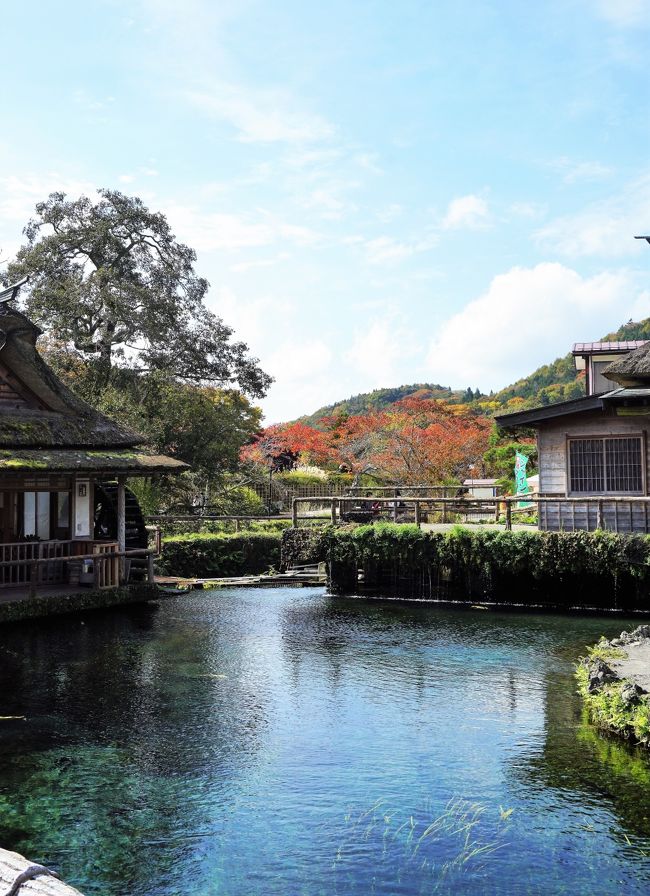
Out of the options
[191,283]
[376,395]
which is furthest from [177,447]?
[376,395]

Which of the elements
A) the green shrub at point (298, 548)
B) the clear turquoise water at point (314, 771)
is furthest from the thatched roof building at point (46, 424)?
the green shrub at point (298, 548)

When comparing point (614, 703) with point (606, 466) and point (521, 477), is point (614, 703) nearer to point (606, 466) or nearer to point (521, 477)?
point (606, 466)

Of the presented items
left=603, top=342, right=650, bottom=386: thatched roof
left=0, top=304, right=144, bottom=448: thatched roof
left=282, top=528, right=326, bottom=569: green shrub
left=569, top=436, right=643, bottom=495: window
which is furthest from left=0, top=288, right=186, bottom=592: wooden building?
left=603, top=342, right=650, bottom=386: thatched roof

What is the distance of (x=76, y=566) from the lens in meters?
20.9

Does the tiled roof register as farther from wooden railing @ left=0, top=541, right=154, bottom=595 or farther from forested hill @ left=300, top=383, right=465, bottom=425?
forested hill @ left=300, top=383, right=465, bottom=425

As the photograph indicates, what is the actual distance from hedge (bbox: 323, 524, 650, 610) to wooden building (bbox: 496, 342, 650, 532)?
3.22 feet

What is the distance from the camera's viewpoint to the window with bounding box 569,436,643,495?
20.8m

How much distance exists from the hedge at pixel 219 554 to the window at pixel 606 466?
11.7m

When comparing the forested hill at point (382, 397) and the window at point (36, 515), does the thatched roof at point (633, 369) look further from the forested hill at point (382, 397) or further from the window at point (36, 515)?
the forested hill at point (382, 397)

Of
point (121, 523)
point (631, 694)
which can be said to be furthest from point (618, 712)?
point (121, 523)

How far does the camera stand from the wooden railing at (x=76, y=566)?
20.2 metres

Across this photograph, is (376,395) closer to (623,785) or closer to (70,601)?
(70,601)

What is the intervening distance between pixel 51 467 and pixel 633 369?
13.1m

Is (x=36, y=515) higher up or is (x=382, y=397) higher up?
(x=382, y=397)
